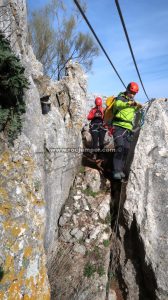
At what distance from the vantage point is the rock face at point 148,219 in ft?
17.0

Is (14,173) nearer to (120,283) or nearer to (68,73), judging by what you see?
(120,283)

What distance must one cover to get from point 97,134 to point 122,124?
800 millimetres

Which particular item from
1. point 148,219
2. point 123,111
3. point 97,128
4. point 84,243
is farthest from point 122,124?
point 84,243

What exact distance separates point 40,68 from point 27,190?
412cm

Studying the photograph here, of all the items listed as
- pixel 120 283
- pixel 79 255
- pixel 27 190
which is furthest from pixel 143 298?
pixel 27 190

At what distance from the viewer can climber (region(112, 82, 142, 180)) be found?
630 centimetres

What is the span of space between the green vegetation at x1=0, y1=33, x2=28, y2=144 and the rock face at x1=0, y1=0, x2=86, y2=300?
160 millimetres

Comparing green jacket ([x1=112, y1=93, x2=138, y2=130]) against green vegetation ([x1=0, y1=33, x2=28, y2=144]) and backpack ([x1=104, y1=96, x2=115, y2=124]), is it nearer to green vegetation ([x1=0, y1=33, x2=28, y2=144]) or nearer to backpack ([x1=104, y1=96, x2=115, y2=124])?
backpack ([x1=104, y1=96, x2=115, y2=124])

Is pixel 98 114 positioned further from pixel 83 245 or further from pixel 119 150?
pixel 83 245

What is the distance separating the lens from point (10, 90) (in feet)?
13.0

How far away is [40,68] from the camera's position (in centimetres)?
694

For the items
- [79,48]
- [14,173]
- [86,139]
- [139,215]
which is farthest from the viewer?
[79,48]

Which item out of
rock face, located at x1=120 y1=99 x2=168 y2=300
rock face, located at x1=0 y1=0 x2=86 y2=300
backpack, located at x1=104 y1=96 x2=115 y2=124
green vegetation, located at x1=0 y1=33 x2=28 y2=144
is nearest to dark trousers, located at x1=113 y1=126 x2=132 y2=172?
rock face, located at x1=120 y1=99 x2=168 y2=300

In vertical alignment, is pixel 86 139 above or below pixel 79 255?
above
